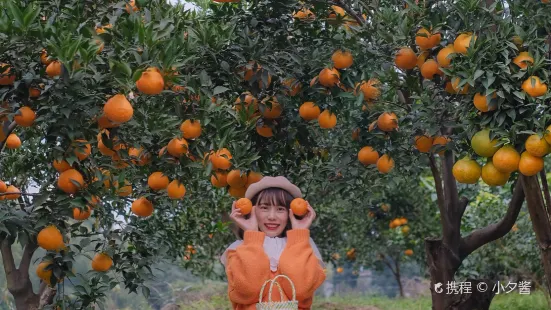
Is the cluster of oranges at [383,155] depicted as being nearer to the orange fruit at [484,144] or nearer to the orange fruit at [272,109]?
the orange fruit at [272,109]

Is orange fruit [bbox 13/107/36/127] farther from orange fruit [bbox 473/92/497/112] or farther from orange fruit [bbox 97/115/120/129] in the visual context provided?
orange fruit [bbox 473/92/497/112]

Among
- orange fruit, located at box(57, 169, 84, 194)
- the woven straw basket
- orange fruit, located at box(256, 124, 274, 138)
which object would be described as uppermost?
orange fruit, located at box(256, 124, 274, 138)

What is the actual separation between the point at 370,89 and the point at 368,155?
0.39 meters

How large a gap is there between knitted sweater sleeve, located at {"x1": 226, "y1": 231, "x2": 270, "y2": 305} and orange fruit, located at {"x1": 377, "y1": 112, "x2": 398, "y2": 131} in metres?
1.22

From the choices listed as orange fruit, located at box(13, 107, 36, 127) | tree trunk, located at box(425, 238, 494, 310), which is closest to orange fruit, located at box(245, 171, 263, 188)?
orange fruit, located at box(13, 107, 36, 127)

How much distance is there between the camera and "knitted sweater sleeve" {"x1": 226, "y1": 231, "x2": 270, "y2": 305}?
2.83 meters

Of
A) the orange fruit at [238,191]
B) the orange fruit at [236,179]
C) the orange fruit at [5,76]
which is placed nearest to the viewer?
the orange fruit at [5,76]

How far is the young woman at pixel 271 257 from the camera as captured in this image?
2844 millimetres

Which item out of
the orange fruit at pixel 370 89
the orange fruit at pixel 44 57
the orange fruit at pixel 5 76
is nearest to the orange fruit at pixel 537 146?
the orange fruit at pixel 370 89

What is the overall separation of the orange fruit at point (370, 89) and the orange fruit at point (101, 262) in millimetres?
1500

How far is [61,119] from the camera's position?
2.84m

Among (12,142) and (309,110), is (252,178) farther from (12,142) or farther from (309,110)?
(12,142)

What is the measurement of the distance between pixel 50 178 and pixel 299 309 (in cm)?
189

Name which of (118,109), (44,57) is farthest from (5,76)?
(118,109)
